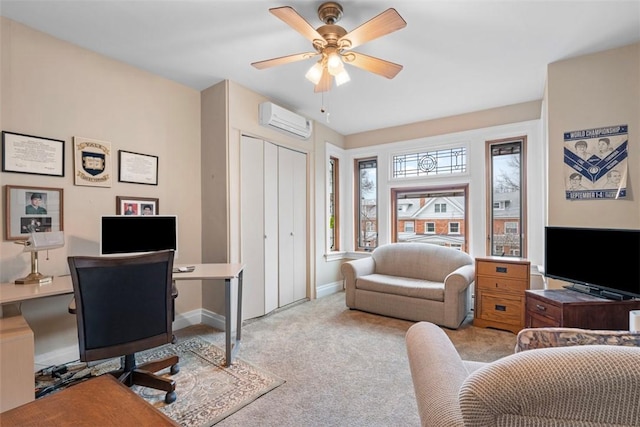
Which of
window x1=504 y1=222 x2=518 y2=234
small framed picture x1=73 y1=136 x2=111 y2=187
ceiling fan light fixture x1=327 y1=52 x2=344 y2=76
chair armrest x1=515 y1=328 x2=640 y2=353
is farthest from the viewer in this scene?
window x1=504 y1=222 x2=518 y2=234

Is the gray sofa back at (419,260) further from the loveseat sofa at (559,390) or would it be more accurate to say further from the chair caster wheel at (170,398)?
the loveseat sofa at (559,390)

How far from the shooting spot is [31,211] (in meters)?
2.26

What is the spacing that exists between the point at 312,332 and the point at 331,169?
2693 mm

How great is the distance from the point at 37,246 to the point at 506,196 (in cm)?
465

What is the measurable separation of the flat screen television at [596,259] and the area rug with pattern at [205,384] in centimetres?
242

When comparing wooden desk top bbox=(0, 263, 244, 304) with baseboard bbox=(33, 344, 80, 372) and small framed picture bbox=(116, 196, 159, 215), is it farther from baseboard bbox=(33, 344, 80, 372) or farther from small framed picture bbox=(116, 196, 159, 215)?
small framed picture bbox=(116, 196, 159, 215)

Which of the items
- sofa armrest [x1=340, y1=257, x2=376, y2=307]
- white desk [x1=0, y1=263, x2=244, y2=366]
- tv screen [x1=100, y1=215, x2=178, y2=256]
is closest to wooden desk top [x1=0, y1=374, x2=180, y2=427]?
white desk [x1=0, y1=263, x2=244, y2=366]

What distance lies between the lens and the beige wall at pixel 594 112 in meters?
2.39

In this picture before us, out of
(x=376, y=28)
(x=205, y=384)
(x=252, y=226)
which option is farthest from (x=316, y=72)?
(x=205, y=384)

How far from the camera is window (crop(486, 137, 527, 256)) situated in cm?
369

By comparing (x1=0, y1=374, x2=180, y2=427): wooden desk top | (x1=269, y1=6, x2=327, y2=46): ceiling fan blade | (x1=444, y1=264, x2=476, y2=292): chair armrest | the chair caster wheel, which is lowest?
the chair caster wheel

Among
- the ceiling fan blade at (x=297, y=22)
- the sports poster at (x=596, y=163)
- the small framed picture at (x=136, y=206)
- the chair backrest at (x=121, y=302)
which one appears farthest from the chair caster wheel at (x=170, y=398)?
the sports poster at (x=596, y=163)

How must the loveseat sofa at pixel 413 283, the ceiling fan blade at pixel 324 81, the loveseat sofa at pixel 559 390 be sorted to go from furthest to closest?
the loveseat sofa at pixel 413 283
the ceiling fan blade at pixel 324 81
the loveseat sofa at pixel 559 390

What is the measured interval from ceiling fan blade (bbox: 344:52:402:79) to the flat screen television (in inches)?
73.2
